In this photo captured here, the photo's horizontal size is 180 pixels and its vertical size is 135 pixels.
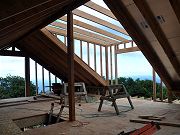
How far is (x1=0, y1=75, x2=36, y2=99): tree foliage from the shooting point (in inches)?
404

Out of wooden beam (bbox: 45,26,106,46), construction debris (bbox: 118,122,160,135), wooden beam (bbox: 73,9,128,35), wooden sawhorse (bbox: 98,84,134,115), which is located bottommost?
construction debris (bbox: 118,122,160,135)

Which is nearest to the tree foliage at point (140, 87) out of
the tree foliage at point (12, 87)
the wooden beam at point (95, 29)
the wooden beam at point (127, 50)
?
the wooden beam at point (127, 50)

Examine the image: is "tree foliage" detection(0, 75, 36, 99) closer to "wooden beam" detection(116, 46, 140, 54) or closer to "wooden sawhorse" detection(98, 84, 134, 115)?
"wooden beam" detection(116, 46, 140, 54)

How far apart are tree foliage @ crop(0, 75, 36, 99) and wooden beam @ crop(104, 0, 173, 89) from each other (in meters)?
6.77

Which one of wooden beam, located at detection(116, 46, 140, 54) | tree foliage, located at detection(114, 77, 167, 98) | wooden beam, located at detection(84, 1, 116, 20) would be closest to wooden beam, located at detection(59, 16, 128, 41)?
wooden beam, located at detection(116, 46, 140, 54)

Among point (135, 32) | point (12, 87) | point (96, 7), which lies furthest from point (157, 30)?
point (12, 87)

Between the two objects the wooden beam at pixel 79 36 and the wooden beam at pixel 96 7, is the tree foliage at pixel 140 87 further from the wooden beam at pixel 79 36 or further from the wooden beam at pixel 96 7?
the wooden beam at pixel 96 7

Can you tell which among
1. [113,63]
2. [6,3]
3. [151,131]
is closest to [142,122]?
[151,131]

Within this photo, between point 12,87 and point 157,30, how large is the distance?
8439 mm

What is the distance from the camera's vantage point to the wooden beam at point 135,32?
4.12 m

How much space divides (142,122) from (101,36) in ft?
15.8

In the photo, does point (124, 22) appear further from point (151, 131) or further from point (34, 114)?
point (34, 114)

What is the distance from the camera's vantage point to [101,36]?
8.38 m

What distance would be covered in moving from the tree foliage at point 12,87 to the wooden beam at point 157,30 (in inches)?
287
